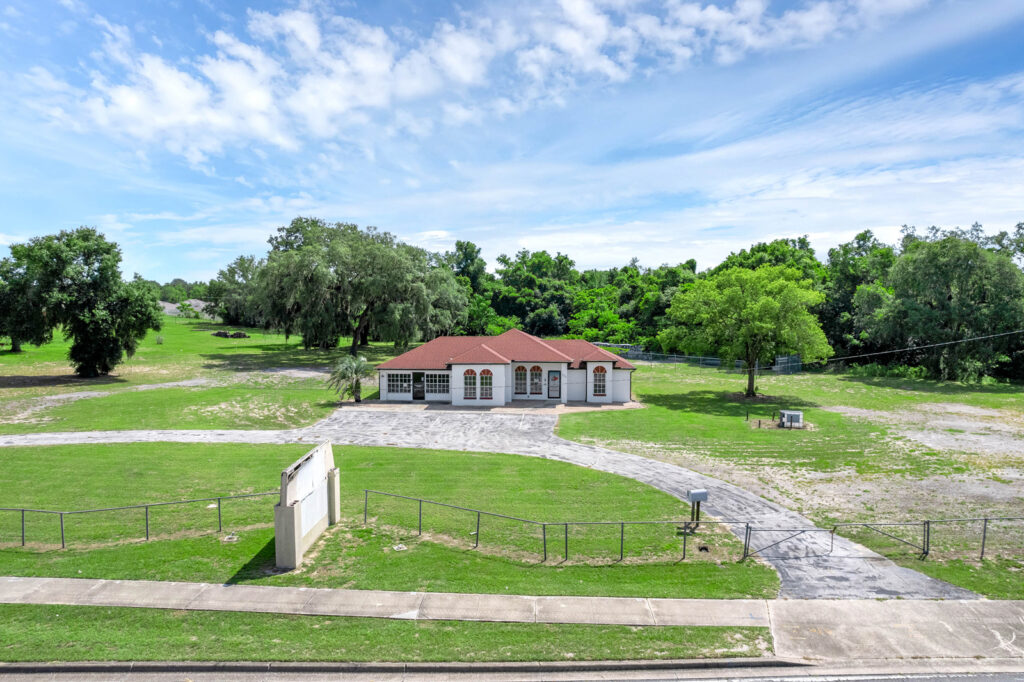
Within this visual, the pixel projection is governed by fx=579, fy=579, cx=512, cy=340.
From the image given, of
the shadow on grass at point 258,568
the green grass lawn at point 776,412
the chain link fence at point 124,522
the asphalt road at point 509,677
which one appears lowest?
the asphalt road at point 509,677

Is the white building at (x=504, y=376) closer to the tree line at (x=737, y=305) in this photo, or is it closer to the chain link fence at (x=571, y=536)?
the tree line at (x=737, y=305)

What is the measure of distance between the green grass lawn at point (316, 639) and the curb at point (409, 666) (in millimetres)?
133

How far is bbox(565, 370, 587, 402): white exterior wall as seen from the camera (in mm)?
42156

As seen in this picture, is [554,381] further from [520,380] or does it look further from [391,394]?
[391,394]

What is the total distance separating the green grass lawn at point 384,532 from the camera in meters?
14.4

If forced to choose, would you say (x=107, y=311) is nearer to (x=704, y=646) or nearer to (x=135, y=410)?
(x=135, y=410)

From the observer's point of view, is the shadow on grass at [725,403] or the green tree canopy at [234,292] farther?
the green tree canopy at [234,292]

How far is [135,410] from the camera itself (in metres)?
35.8

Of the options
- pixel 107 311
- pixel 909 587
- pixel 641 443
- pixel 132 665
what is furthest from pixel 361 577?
pixel 107 311

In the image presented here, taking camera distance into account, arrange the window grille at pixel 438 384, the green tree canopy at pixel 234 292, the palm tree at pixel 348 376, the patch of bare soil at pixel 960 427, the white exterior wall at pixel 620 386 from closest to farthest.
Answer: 1. the patch of bare soil at pixel 960 427
2. the palm tree at pixel 348 376
3. the window grille at pixel 438 384
4. the white exterior wall at pixel 620 386
5. the green tree canopy at pixel 234 292

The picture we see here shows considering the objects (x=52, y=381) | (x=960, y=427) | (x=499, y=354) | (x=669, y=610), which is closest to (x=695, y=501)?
(x=669, y=610)

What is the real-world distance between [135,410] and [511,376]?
24075 mm

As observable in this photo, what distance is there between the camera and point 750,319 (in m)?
41.2

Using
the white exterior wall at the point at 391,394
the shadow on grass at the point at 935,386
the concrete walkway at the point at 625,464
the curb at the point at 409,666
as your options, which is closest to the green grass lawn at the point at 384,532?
the concrete walkway at the point at 625,464
